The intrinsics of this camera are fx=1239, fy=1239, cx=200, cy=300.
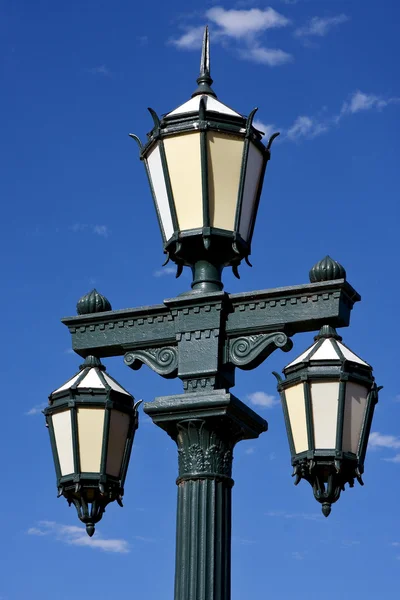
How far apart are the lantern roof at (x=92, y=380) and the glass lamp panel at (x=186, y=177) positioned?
87 centimetres

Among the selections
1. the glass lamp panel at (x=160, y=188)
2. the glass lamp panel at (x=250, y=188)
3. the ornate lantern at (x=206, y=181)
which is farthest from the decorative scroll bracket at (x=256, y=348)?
the glass lamp panel at (x=160, y=188)

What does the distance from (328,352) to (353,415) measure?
1.05ft

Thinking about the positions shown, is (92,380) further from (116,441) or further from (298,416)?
(298,416)

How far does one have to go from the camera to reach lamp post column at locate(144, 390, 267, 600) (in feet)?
19.1

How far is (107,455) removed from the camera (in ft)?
20.6

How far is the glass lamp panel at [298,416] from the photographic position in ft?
18.7

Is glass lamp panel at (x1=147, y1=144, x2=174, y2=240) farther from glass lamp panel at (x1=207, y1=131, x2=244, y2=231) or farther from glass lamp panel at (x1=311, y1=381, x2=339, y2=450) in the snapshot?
glass lamp panel at (x1=311, y1=381, x2=339, y2=450)

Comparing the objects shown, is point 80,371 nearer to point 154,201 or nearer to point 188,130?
point 154,201

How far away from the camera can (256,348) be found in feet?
20.3

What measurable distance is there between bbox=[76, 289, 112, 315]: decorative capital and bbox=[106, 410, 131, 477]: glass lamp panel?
A: 69cm

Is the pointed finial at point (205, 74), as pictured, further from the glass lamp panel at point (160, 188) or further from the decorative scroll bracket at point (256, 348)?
the decorative scroll bracket at point (256, 348)

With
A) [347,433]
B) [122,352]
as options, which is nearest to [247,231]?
[122,352]

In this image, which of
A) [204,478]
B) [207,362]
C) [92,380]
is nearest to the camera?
[204,478]

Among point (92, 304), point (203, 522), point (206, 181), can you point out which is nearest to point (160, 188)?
point (206, 181)
